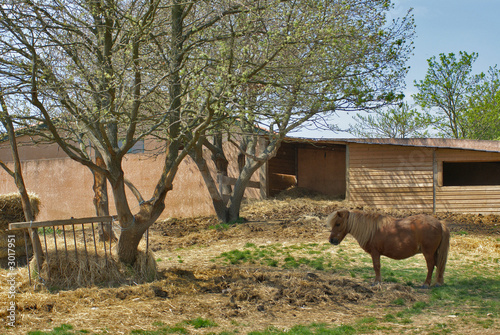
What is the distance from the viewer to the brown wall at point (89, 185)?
16578 mm

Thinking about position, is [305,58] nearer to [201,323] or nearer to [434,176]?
[201,323]

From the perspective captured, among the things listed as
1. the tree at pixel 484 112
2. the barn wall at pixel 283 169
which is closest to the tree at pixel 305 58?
the barn wall at pixel 283 169

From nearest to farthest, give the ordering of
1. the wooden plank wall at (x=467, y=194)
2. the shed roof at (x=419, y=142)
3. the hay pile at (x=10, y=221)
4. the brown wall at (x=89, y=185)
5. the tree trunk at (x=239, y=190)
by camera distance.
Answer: the hay pile at (x=10, y=221)
the tree trunk at (x=239, y=190)
the wooden plank wall at (x=467, y=194)
the shed roof at (x=419, y=142)
the brown wall at (x=89, y=185)

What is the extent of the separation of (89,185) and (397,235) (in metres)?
14.2

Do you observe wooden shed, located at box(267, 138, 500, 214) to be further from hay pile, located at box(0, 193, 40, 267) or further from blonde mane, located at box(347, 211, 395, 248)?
hay pile, located at box(0, 193, 40, 267)

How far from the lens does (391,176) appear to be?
1569 centimetres

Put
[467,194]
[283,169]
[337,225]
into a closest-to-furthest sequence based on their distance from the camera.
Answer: [337,225] < [467,194] < [283,169]

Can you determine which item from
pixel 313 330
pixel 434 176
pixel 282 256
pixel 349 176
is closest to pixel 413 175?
pixel 434 176

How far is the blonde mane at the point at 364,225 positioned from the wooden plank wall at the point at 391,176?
878cm

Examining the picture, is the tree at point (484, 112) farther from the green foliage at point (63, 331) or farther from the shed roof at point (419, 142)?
the green foliage at point (63, 331)

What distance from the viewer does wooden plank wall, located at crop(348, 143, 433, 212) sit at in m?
15.4

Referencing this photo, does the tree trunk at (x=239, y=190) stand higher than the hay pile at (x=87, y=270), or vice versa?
the tree trunk at (x=239, y=190)

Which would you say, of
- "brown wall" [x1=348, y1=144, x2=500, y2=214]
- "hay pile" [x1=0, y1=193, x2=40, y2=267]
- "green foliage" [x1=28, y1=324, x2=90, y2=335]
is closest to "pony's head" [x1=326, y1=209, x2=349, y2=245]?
"green foliage" [x1=28, y1=324, x2=90, y2=335]

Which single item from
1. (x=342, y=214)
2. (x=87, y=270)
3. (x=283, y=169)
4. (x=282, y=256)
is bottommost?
(x=282, y=256)
